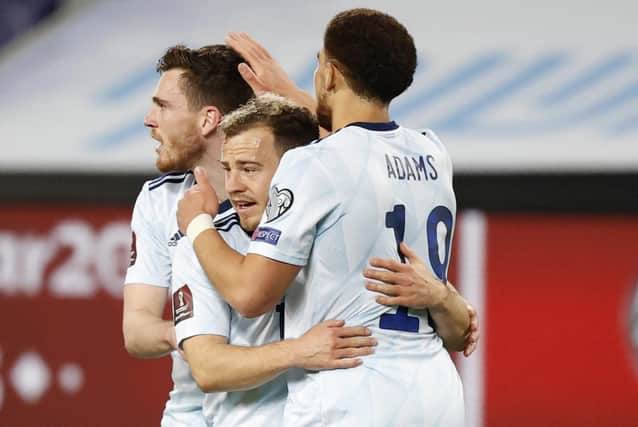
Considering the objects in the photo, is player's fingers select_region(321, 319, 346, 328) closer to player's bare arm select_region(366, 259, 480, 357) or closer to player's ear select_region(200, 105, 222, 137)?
player's bare arm select_region(366, 259, 480, 357)

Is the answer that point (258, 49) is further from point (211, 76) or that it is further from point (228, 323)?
point (228, 323)

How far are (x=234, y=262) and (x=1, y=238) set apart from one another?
4259 millimetres

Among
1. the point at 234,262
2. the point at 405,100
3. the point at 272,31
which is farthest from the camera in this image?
the point at 272,31

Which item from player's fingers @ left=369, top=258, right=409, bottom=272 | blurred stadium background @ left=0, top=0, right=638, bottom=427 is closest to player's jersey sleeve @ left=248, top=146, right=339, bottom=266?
player's fingers @ left=369, top=258, right=409, bottom=272

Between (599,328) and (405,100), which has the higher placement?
(405,100)

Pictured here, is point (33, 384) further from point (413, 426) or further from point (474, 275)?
point (413, 426)

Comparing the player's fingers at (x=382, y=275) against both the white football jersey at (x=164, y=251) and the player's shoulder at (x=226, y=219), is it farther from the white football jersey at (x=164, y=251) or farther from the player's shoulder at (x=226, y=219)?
the white football jersey at (x=164, y=251)

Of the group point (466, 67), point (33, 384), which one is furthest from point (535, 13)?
point (33, 384)

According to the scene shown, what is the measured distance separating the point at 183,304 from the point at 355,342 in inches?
16.6

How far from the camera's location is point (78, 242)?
6410 millimetres

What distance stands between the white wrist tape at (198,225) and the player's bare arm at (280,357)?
264mm

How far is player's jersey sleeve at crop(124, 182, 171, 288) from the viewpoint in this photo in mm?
3207

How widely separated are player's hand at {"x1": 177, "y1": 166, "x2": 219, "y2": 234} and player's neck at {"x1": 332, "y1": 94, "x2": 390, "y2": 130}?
1.15ft

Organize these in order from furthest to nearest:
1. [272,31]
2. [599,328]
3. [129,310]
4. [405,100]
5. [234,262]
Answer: [272,31]
[405,100]
[599,328]
[129,310]
[234,262]
